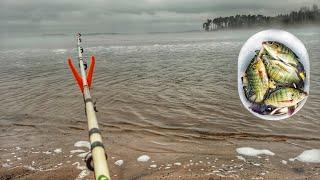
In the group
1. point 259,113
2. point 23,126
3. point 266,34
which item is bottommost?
point 23,126

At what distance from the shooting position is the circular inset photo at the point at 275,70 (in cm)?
528

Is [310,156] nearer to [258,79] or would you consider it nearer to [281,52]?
[258,79]

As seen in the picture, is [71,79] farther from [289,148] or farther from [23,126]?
[289,148]

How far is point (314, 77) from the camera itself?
58.1 ft

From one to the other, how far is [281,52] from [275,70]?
1.00 feet

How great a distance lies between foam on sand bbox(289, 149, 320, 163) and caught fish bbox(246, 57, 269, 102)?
2626 millimetres

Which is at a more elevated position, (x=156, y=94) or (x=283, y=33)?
(x=283, y=33)

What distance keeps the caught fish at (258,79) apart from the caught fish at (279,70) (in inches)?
3.8

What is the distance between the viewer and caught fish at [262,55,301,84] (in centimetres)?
522

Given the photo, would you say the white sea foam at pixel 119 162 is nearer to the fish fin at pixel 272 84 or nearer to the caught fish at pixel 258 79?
the caught fish at pixel 258 79

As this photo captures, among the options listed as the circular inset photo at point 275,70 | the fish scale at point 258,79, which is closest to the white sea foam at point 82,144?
the circular inset photo at point 275,70

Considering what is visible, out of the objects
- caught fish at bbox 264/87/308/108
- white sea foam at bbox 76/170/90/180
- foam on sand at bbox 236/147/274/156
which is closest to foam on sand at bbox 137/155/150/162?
white sea foam at bbox 76/170/90/180

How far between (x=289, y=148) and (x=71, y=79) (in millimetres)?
15172

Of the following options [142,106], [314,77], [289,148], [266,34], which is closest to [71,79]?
[142,106]
